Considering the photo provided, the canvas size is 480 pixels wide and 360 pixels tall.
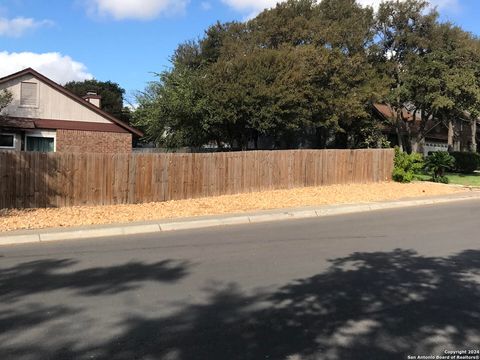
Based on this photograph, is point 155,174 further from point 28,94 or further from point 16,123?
point 28,94

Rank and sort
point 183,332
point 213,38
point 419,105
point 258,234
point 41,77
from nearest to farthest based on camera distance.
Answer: point 183,332, point 258,234, point 41,77, point 419,105, point 213,38

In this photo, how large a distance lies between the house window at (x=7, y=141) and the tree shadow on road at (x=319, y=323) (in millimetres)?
22528

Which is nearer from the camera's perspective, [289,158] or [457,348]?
[457,348]

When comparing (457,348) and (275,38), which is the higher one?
(275,38)

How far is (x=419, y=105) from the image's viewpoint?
103 ft

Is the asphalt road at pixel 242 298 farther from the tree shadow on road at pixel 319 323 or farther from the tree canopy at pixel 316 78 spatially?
the tree canopy at pixel 316 78

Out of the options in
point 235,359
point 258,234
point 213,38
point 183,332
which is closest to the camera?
point 235,359

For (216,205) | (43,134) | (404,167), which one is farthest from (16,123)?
(404,167)

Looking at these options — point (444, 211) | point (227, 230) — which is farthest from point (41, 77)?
point (444, 211)

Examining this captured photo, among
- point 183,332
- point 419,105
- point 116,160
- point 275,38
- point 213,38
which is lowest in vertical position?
point 183,332

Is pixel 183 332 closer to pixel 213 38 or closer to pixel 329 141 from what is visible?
pixel 329 141

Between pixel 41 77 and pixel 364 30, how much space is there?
2011cm

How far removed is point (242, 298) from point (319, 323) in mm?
1197

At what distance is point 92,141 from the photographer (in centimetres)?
2917
